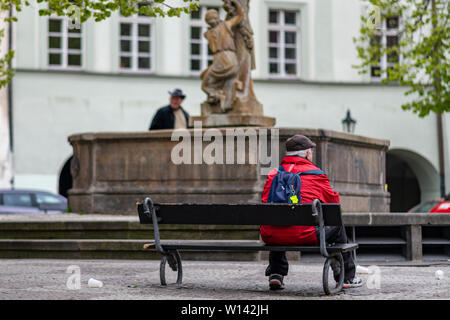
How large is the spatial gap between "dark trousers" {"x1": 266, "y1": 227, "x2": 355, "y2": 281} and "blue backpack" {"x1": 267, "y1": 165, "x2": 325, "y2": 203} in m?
0.37

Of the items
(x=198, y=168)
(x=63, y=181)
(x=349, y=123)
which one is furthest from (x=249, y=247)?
(x=63, y=181)

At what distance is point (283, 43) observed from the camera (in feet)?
99.9

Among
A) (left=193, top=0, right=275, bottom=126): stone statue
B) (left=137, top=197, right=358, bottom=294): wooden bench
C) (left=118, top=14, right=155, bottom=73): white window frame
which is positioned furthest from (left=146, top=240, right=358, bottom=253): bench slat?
(left=118, top=14, right=155, bottom=73): white window frame

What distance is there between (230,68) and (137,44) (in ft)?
49.6

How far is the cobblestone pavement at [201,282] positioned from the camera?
6.88 meters

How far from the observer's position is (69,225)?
37.1 feet

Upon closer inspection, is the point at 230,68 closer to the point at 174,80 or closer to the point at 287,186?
the point at 287,186

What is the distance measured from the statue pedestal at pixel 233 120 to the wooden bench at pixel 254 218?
653 centimetres

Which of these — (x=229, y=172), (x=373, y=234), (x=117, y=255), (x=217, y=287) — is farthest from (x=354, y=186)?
(x=217, y=287)

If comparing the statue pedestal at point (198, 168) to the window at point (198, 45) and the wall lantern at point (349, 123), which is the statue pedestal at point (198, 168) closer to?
the wall lantern at point (349, 123)

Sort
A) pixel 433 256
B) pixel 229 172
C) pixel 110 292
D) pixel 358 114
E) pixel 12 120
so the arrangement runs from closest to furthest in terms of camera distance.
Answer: pixel 110 292, pixel 433 256, pixel 229 172, pixel 12 120, pixel 358 114

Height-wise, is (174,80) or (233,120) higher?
(174,80)

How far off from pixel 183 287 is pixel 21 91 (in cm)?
2145

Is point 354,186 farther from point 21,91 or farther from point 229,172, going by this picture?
point 21,91
